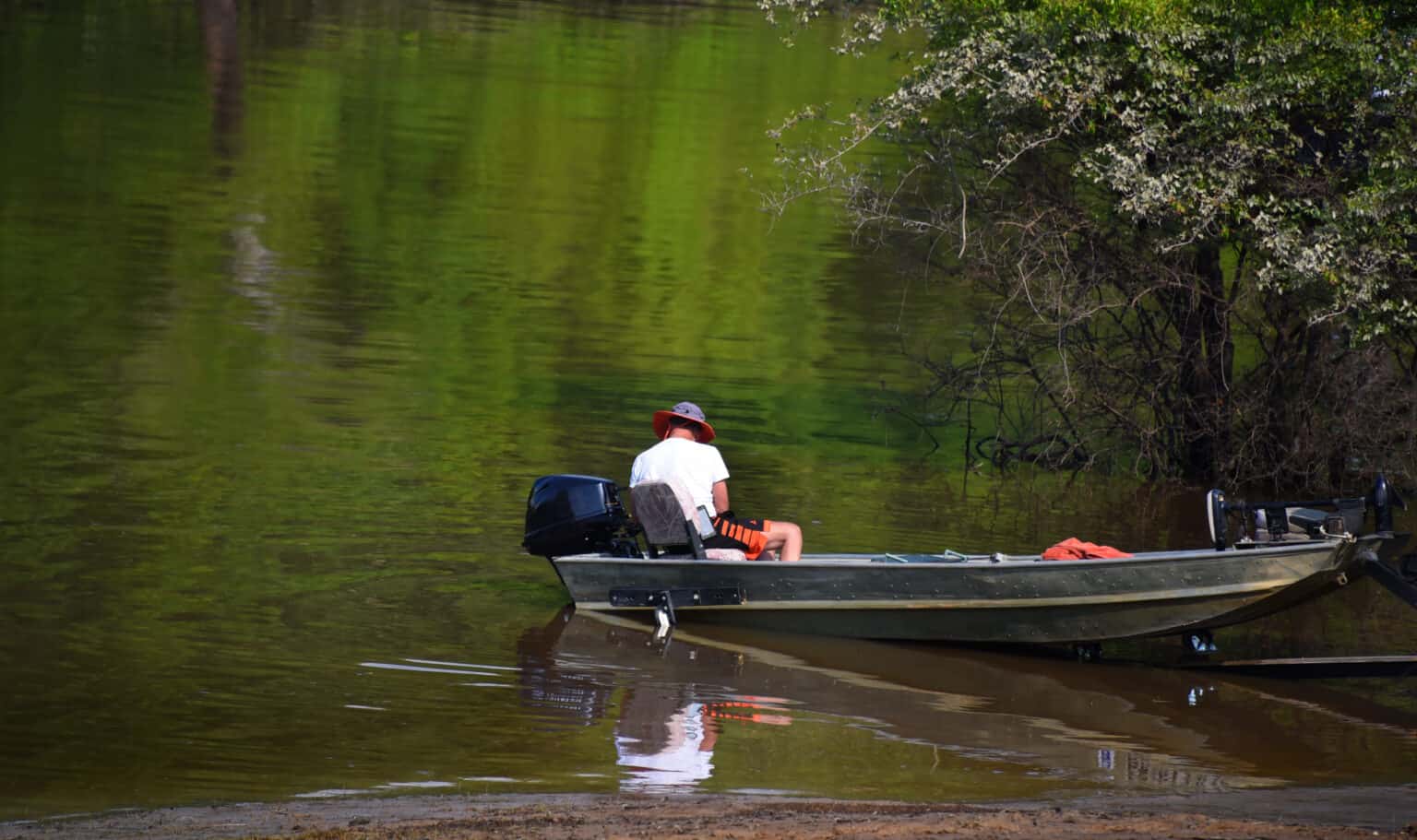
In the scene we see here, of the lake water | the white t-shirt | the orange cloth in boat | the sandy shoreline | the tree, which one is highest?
the tree

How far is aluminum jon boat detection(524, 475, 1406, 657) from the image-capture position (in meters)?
11.3

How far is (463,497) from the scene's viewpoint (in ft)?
52.0

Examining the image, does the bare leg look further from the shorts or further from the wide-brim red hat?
the wide-brim red hat

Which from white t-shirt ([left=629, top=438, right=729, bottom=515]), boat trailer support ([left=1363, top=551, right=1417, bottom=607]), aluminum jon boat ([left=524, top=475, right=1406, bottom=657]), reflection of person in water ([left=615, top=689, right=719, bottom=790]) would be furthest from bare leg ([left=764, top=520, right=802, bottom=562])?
boat trailer support ([left=1363, top=551, right=1417, bottom=607])

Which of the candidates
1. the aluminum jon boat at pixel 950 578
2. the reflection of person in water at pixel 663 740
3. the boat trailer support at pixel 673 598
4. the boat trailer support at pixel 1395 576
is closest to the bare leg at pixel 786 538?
the aluminum jon boat at pixel 950 578

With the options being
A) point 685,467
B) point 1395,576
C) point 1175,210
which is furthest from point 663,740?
point 1175,210

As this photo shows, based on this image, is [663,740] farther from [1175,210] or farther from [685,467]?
[1175,210]

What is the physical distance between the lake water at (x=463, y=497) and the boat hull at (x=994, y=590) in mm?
219

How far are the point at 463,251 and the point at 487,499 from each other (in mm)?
15201

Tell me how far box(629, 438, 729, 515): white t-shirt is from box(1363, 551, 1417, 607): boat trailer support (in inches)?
161

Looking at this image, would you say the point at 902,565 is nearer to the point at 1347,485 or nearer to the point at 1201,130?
the point at 1201,130

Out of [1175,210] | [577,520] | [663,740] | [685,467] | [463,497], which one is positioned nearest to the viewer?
[663,740]

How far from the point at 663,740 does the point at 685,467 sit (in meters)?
2.98

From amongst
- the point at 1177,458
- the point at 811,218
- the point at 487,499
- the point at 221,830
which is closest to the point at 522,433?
the point at 487,499
